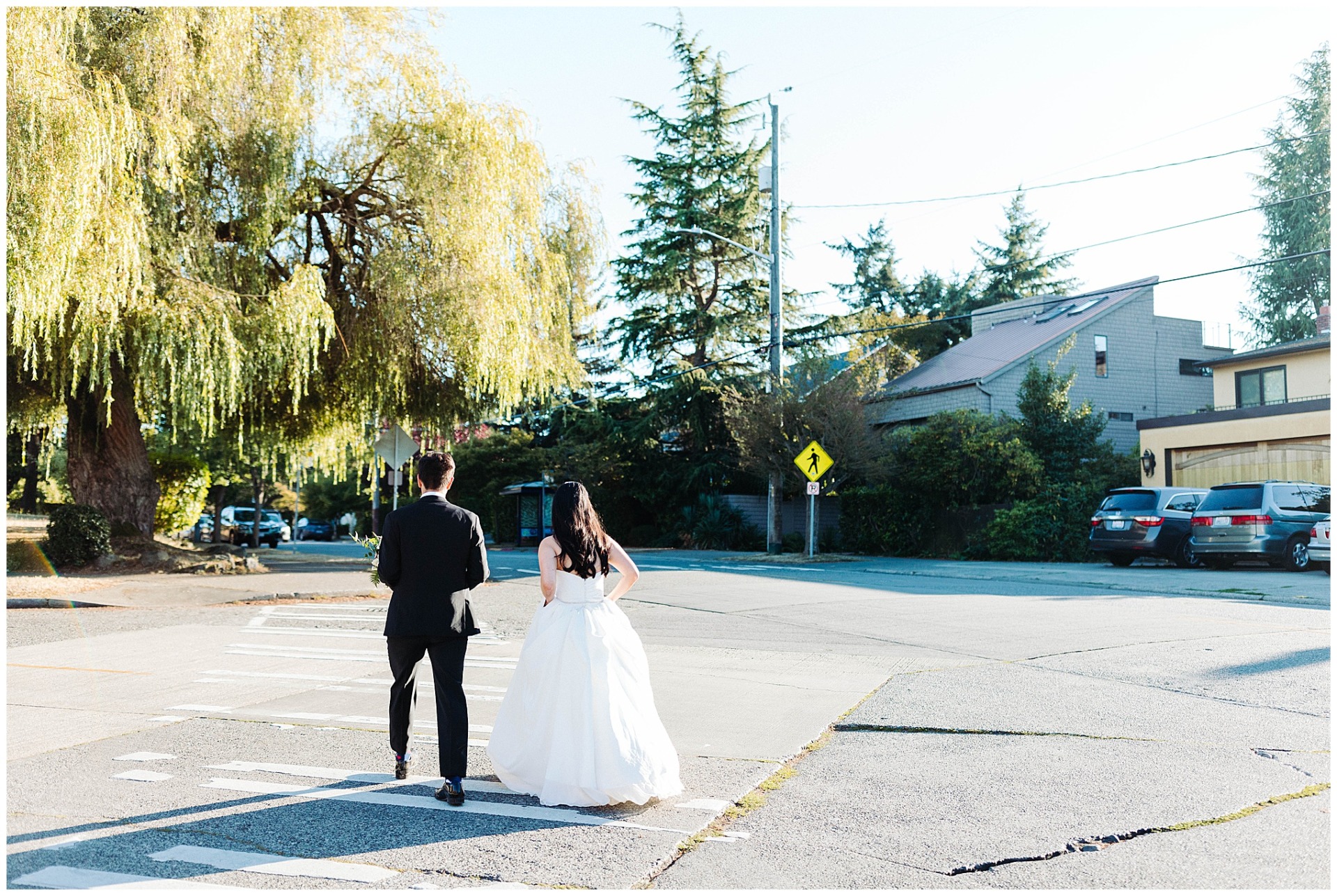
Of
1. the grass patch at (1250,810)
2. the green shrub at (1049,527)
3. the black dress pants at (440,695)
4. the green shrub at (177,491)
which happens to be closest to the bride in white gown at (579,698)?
the black dress pants at (440,695)

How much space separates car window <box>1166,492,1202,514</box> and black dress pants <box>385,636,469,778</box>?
19.9 meters

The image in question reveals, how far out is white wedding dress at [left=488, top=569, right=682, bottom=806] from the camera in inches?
208

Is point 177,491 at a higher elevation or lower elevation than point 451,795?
higher

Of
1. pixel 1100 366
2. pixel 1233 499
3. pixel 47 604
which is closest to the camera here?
pixel 47 604

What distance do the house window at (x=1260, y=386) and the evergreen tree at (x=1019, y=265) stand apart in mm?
26373

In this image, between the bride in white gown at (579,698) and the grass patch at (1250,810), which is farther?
the bride in white gown at (579,698)

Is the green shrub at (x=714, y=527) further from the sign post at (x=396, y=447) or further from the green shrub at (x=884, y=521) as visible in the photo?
the sign post at (x=396, y=447)

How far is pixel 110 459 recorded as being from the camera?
20.5 metres

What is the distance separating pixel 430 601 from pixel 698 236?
111ft

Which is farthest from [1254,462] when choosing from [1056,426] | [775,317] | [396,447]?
[396,447]

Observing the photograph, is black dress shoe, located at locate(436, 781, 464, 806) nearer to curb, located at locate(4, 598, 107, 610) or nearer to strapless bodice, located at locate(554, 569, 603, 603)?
strapless bodice, located at locate(554, 569, 603, 603)

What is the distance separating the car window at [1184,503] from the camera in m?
22.0

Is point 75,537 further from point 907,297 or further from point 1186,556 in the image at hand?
point 907,297

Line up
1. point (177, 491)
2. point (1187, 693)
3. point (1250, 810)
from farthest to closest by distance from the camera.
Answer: point (177, 491)
point (1187, 693)
point (1250, 810)
